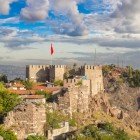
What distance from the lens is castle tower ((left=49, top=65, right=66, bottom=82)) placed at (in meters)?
61.5

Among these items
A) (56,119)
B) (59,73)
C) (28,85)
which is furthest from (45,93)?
(59,73)

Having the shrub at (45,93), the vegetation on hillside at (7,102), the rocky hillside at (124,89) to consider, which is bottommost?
the rocky hillside at (124,89)

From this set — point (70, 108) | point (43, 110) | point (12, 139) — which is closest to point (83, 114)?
point (70, 108)

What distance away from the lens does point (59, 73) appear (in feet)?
202

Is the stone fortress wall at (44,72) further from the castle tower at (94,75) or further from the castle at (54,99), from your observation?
the castle tower at (94,75)

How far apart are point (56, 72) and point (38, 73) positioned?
2.75m

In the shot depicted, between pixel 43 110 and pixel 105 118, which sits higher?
pixel 43 110

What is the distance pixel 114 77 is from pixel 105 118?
1491cm

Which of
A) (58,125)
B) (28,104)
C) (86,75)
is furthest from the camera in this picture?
(86,75)

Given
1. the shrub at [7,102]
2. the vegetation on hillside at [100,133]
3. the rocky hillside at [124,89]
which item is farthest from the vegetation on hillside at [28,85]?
the vegetation on hillside at [100,133]

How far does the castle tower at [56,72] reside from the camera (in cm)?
6150

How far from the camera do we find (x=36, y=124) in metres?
33.4

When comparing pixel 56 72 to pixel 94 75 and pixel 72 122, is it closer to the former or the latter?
pixel 94 75

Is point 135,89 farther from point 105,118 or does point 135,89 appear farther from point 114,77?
point 105,118
